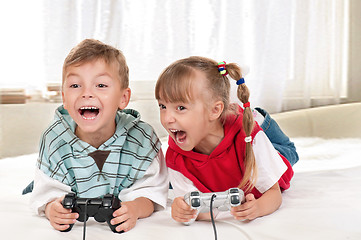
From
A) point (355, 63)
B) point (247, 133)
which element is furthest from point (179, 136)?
point (355, 63)

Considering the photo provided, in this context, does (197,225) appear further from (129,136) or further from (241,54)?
(241,54)

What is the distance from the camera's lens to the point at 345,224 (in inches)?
40.9

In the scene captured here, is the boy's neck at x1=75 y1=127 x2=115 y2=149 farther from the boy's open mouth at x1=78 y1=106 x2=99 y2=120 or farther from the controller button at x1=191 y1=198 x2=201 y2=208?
the controller button at x1=191 y1=198 x2=201 y2=208

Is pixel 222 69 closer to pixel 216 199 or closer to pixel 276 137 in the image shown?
pixel 216 199

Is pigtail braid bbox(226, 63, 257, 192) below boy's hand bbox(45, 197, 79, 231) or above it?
above

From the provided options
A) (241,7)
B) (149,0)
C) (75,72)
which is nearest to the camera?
(75,72)

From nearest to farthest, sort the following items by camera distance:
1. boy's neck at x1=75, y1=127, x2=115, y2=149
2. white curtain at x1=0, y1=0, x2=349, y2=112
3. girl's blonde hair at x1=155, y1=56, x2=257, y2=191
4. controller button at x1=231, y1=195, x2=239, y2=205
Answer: controller button at x1=231, y1=195, x2=239, y2=205, girl's blonde hair at x1=155, y1=56, x2=257, y2=191, boy's neck at x1=75, y1=127, x2=115, y2=149, white curtain at x1=0, y1=0, x2=349, y2=112

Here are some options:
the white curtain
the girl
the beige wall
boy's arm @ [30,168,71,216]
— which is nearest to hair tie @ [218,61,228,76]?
the girl

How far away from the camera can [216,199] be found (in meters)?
1.00

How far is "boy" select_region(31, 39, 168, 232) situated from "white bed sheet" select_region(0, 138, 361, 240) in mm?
74

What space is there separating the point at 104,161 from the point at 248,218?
0.41 meters

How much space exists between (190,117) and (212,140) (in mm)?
123

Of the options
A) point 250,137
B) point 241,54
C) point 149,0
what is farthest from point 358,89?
point 250,137

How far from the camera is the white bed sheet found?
39.3 inches
